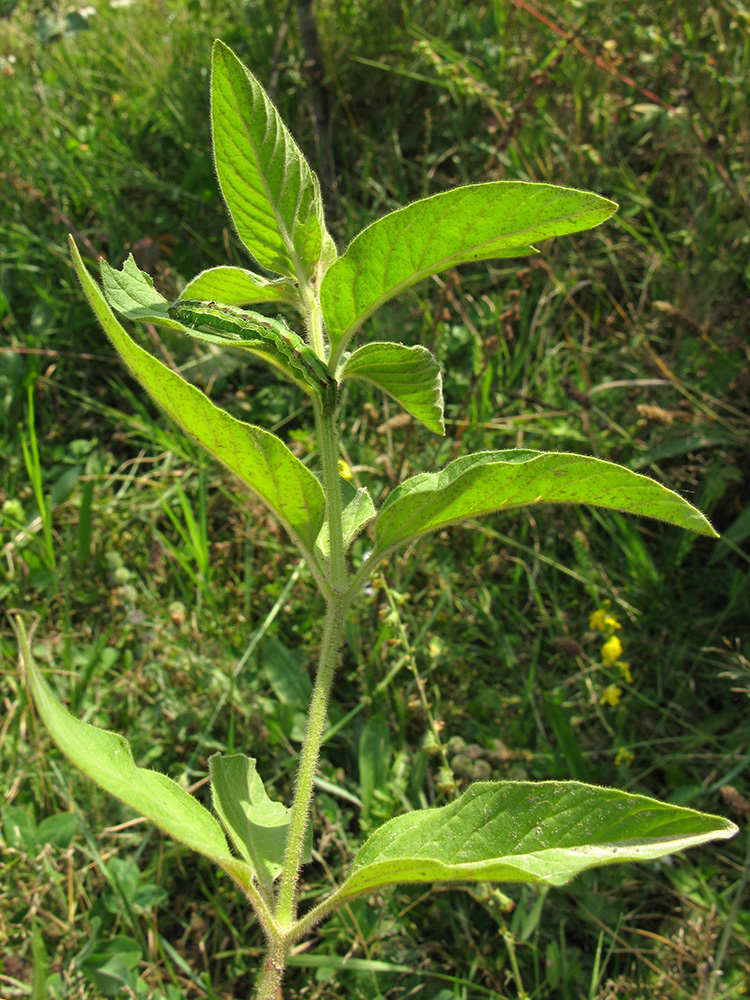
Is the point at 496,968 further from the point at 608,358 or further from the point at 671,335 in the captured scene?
the point at 671,335

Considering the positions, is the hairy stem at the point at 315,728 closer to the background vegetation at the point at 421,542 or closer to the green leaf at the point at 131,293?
the green leaf at the point at 131,293

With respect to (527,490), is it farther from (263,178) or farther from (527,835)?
(263,178)

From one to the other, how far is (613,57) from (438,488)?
283cm

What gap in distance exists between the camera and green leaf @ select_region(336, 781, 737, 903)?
1044 millimetres

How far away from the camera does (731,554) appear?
2.52 metres

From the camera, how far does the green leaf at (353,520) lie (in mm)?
1419

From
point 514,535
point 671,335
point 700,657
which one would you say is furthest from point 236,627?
point 671,335

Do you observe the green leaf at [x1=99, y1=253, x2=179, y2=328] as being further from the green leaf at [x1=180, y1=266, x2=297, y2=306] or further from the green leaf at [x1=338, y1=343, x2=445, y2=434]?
the green leaf at [x1=338, y1=343, x2=445, y2=434]

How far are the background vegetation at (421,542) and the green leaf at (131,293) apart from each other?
1008 mm

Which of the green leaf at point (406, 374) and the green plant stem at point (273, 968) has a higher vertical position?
the green leaf at point (406, 374)

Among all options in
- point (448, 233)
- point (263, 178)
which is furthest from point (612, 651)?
point (263, 178)

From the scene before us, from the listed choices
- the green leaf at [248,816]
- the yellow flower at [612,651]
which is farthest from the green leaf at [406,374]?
the yellow flower at [612,651]

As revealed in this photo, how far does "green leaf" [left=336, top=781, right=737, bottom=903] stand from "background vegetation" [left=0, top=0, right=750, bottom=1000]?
2.10 feet

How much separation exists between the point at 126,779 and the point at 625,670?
5.26 feet
